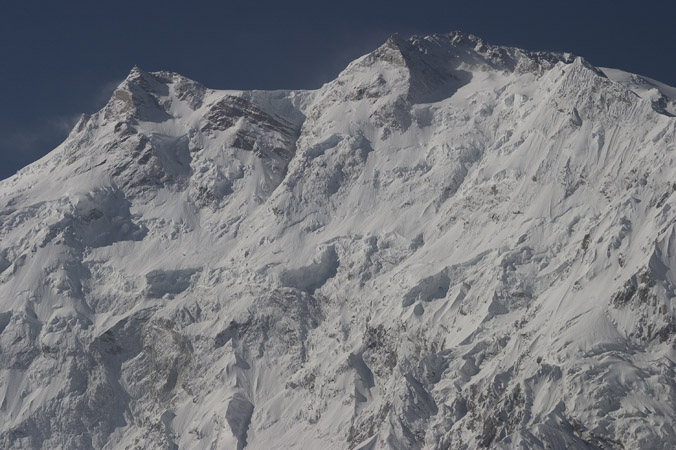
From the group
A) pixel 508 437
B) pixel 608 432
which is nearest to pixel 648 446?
pixel 608 432

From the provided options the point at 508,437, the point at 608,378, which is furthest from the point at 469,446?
the point at 608,378

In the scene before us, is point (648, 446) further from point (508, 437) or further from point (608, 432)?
point (508, 437)

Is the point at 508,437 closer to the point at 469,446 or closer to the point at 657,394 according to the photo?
the point at 469,446

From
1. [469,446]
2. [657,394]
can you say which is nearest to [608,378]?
[657,394]

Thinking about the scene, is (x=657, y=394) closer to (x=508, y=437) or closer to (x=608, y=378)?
(x=608, y=378)

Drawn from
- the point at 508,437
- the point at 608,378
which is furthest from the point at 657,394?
the point at 508,437
